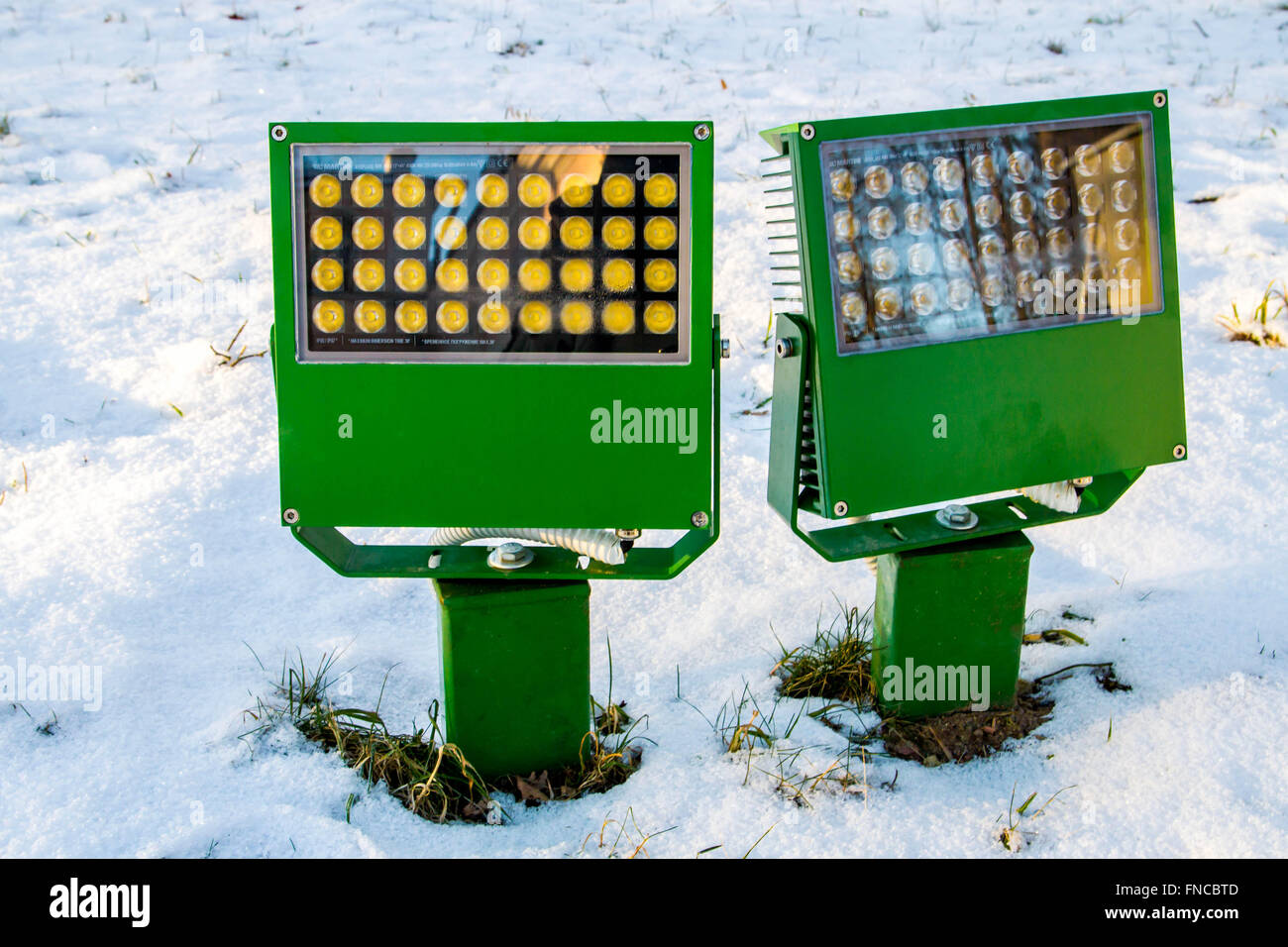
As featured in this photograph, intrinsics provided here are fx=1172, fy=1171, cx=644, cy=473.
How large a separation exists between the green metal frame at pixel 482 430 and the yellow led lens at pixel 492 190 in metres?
0.06

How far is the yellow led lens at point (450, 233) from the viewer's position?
2.05 meters

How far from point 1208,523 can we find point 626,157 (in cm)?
211

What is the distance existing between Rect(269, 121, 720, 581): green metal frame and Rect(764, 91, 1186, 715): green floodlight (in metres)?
0.24

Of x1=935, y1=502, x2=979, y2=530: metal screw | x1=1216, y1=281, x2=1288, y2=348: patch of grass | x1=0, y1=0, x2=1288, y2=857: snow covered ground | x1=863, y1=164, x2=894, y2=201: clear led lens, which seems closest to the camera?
x1=863, y1=164, x2=894, y2=201: clear led lens

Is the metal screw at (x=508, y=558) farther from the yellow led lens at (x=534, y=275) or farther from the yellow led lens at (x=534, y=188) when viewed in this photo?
the yellow led lens at (x=534, y=188)

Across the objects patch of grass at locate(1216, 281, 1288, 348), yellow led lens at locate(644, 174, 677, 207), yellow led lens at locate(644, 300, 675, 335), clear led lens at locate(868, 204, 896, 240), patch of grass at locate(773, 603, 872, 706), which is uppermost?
yellow led lens at locate(644, 174, 677, 207)

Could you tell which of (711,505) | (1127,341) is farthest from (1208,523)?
(711,505)

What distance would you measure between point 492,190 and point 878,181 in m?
0.71

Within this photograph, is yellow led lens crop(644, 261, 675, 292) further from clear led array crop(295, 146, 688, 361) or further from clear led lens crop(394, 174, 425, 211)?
clear led lens crop(394, 174, 425, 211)

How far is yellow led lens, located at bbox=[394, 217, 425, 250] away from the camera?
206cm

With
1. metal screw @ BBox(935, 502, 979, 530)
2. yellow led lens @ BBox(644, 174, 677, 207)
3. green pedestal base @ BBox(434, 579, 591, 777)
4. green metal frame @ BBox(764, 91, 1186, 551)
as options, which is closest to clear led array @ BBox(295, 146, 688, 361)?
yellow led lens @ BBox(644, 174, 677, 207)

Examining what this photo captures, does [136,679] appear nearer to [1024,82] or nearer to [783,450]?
[783,450]

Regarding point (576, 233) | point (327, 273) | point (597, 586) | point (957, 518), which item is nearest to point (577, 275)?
point (576, 233)

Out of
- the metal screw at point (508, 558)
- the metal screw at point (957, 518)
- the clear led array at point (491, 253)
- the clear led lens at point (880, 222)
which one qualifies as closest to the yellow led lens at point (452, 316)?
the clear led array at point (491, 253)
